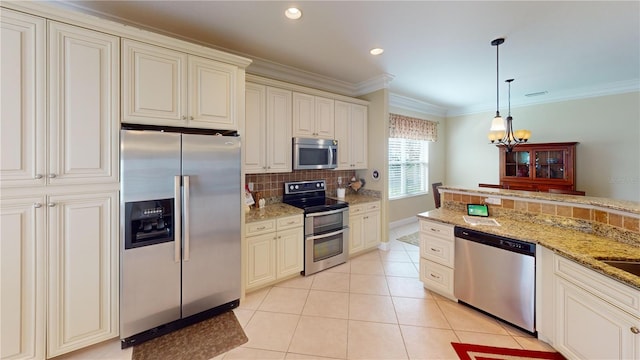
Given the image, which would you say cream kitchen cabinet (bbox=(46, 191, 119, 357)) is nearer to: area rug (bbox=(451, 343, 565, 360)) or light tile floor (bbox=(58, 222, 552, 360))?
light tile floor (bbox=(58, 222, 552, 360))

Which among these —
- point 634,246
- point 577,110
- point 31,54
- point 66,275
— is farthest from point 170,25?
point 577,110

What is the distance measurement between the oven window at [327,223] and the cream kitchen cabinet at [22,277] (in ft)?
7.62

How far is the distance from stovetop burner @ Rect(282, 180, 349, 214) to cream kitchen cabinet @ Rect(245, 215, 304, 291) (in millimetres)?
322

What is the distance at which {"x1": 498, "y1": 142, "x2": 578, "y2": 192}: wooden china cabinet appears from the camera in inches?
171

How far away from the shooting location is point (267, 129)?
309 cm

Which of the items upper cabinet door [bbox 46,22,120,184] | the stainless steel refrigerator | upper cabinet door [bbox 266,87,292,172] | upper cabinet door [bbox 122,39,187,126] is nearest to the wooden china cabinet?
upper cabinet door [bbox 266,87,292,172]

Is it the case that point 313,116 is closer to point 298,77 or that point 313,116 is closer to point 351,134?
point 298,77

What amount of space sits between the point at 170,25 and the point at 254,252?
2.37m

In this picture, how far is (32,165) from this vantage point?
163cm

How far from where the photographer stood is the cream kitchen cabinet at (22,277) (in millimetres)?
1582

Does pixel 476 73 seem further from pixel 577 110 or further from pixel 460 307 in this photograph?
pixel 460 307

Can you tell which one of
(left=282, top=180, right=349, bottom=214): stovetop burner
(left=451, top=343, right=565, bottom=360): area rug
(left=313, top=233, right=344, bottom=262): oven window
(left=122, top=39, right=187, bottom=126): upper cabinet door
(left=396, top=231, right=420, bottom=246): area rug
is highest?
(left=122, top=39, right=187, bottom=126): upper cabinet door

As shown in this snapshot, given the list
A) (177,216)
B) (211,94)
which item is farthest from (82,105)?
(177,216)

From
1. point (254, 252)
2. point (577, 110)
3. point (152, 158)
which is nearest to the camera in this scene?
point (152, 158)
